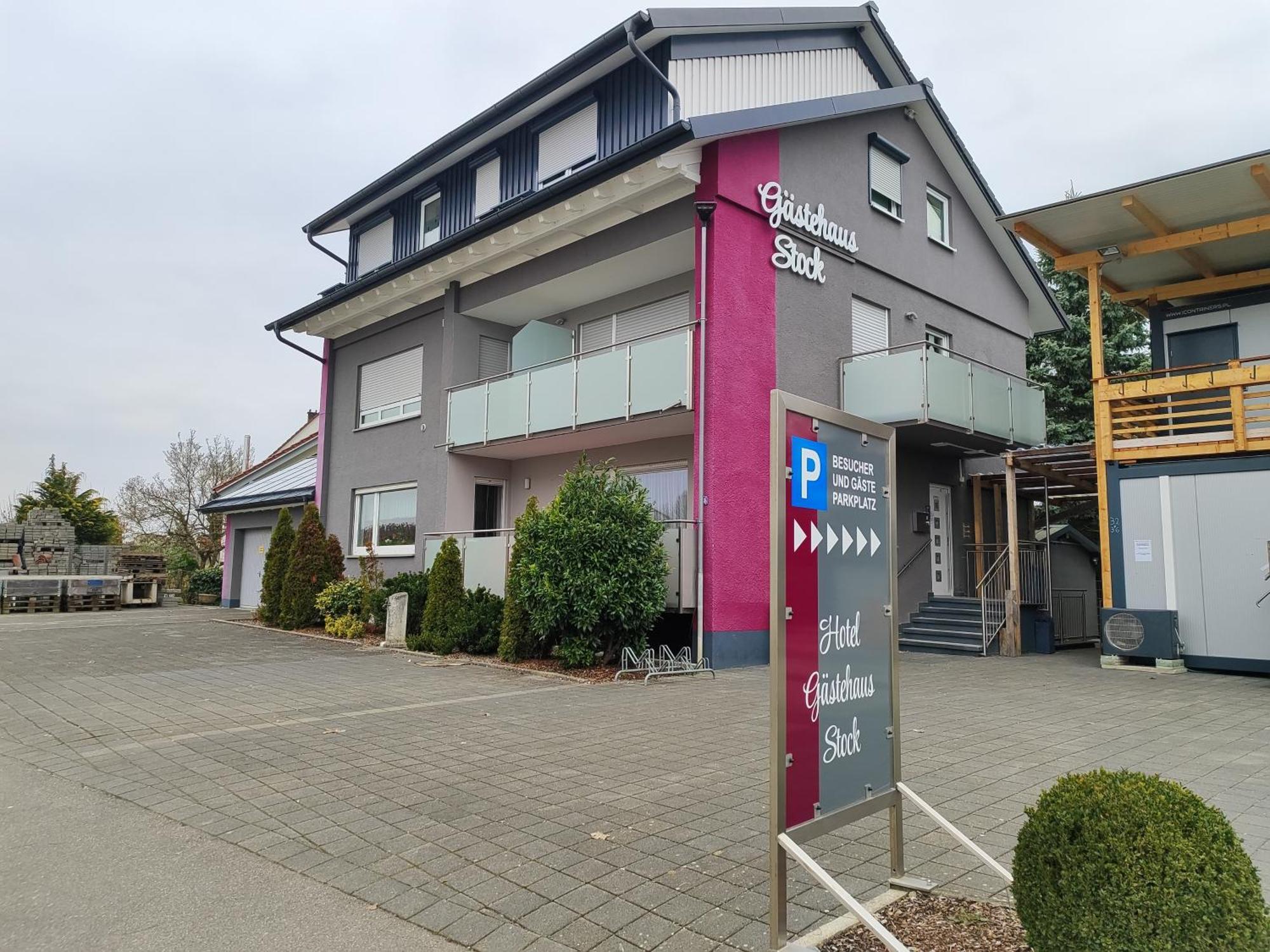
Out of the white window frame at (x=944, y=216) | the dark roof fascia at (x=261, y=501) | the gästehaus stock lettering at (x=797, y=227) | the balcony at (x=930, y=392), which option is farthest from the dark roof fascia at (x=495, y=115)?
the white window frame at (x=944, y=216)

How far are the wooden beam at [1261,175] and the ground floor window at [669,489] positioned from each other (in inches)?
354

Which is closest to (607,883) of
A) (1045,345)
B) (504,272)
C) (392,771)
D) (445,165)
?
(392,771)

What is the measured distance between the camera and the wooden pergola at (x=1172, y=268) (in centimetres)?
1180

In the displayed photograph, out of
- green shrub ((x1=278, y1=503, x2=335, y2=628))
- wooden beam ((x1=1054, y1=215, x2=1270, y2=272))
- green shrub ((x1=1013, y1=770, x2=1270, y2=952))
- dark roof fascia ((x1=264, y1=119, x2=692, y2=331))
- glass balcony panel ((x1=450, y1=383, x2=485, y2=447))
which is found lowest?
green shrub ((x1=1013, y1=770, x2=1270, y2=952))

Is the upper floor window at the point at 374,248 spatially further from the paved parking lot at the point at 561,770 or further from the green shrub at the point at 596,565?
the paved parking lot at the point at 561,770

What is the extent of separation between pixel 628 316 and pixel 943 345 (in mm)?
6913

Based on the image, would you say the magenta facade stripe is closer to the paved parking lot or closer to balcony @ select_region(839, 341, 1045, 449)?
the paved parking lot

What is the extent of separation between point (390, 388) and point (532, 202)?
7258 mm

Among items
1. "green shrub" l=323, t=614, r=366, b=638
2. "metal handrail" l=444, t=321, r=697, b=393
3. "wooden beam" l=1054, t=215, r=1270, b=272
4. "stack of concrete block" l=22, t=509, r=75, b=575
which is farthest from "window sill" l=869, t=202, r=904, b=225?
"stack of concrete block" l=22, t=509, r=75, b=575

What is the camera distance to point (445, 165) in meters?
19.3

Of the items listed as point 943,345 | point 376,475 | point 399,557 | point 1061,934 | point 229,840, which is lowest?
point 229,840

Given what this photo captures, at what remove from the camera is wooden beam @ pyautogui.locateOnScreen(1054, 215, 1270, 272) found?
1240 cm

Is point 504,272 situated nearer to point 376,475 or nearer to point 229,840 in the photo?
point 376,475

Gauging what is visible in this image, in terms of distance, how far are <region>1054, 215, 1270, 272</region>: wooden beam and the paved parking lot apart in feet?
21.8
